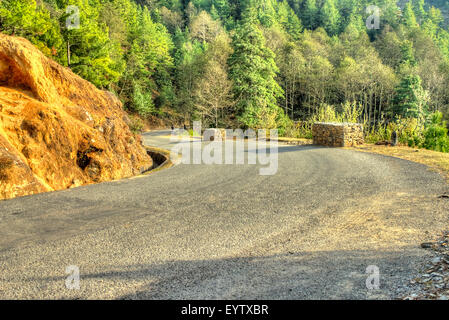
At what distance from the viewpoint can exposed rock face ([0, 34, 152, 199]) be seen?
28.1 ft

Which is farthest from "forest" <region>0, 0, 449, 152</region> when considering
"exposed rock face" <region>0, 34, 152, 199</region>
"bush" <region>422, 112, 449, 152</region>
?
"exposed rock face" <region>0, 34, 152, 199</region>

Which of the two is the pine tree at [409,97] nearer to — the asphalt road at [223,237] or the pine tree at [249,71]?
the pine tree at [249,71]

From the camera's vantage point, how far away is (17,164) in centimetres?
824

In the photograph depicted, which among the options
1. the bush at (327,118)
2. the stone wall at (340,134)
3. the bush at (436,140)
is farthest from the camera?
the bush at (327,118)

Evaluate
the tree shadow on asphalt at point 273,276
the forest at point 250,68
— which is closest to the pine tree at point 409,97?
the forest at point 250,68

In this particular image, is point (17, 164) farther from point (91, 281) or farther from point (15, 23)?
point (15, 23)

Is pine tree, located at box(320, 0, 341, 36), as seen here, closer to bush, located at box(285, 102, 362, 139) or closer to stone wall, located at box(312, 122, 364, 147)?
bush, located at box(285, 102, 362, 139)

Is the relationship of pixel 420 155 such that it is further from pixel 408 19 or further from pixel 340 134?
pixel 408 19

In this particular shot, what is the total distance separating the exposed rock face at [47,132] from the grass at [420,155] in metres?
11.1

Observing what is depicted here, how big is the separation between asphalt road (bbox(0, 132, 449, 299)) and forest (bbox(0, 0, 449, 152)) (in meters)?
11.3

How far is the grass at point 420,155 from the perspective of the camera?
11009mm

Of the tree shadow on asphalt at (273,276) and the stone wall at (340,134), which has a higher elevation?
the stone wall at (340,134)
